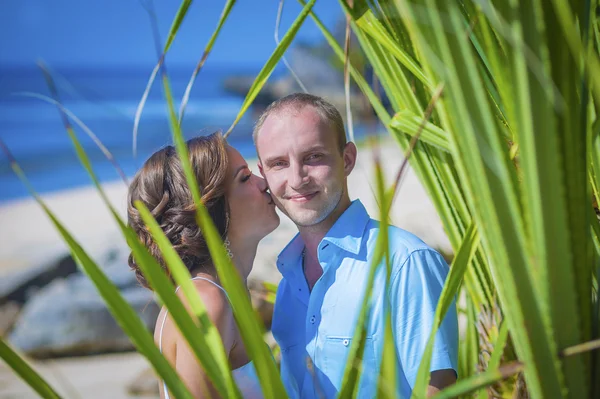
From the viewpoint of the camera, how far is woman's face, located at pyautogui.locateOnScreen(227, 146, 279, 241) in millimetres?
1464

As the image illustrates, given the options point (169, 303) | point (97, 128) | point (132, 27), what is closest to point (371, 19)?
point (169, 303)

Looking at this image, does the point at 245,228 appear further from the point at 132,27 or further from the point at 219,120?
the point at 132,27

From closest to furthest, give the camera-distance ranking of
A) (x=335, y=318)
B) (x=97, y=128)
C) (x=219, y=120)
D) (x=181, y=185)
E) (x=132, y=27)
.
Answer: (x=335, y=318)
(x=181, y=185)
(x=97, y=128)
(x=219, y=120)
(x=132, y=27)

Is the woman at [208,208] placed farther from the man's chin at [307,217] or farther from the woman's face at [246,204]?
the man's chin at [307,217]

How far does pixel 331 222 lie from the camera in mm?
1399

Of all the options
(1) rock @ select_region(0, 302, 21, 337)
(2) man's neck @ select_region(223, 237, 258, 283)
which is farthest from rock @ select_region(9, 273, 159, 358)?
(2) man's neck @ select_region(223, 237, 258, 283)

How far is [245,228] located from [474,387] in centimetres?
103

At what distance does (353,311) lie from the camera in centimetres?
119

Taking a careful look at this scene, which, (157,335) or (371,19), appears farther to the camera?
(157,335)

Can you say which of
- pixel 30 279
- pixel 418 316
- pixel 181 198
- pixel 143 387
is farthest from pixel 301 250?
pixel 30 279

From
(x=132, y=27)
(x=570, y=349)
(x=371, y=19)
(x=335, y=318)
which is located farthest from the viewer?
(x=132, y=27)

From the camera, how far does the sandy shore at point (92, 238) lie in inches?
168

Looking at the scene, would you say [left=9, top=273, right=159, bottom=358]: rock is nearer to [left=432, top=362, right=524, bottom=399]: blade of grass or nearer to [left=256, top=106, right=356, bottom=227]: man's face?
[left=256, top=106, right=356, bottom=227]: man's face

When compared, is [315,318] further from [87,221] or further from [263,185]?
[87,221]
